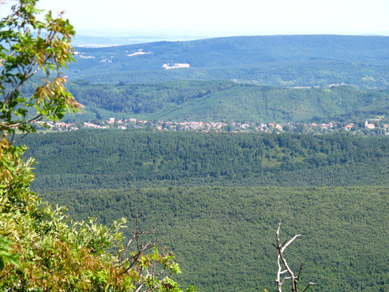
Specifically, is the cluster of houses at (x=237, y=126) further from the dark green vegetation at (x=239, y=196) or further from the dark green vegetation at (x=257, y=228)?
the dark green vegetation at (x=257, y=228)

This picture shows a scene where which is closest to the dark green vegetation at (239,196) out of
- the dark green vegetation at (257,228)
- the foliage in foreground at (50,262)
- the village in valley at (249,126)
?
the dark green vegetation at (257,228)

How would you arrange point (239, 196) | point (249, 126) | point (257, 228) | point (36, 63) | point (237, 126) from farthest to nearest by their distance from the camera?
point (237, 126) < point (249, 126) < point (239, 196) < point (257, 228) < point (36, 63)

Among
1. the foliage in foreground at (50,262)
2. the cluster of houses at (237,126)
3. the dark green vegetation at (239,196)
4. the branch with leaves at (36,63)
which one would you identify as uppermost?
the branch with leaves at (36,63)

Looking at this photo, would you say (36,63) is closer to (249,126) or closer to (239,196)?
(239,196)

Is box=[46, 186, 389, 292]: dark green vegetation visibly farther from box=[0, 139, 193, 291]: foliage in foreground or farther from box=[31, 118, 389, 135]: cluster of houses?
box=[31, 118, 389, 135]: cluster of houses

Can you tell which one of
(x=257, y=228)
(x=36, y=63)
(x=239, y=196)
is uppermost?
(x=36, y=63)

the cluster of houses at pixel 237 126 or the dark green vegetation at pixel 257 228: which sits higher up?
the dark green vegetation at pixel 257 228

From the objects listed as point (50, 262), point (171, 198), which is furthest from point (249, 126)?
point (50, 262)

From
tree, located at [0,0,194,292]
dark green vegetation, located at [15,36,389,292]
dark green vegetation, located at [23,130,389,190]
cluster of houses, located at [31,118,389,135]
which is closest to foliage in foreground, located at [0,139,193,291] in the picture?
tree, located at [0,0,194,292]
